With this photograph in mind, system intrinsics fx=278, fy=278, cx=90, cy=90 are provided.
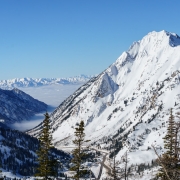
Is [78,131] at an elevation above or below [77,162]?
above

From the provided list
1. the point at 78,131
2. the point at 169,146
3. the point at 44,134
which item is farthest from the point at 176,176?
the point at 44,134

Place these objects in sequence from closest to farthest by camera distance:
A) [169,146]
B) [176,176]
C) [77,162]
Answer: [176,176], [169,146], [77,162]

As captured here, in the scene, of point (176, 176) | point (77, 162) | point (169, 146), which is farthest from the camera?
point (77, 162)

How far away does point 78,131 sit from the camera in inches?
1918

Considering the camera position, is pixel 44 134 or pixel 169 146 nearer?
pixel 169 146

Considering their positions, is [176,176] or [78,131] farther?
[78,131]

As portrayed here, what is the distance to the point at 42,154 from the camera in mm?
48938

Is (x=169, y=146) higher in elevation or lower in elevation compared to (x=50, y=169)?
higher

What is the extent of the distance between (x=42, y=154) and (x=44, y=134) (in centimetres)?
352

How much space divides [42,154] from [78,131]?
7560 mm

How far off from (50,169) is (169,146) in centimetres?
2089

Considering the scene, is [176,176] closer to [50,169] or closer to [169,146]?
[169,146]

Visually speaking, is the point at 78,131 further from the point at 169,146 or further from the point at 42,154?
the point at 169,146

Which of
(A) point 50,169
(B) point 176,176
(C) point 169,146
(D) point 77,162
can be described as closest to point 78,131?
(D) point 77,162
